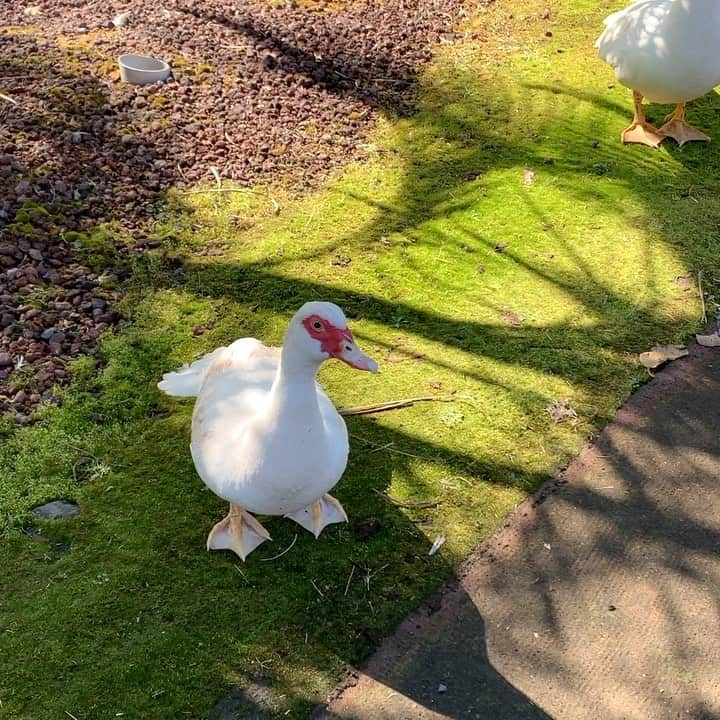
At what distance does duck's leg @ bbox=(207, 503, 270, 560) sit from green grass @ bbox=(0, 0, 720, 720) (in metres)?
0.07

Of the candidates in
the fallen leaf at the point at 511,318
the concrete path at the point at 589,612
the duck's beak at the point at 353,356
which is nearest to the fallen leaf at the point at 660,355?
the concrete path at the point at 589,612

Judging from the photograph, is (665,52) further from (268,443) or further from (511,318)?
(268,443)

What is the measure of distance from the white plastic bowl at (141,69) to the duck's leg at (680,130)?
12.2 feet

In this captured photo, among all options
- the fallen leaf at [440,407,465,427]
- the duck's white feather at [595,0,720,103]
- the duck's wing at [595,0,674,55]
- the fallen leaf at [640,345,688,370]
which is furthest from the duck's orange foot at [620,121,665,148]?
the fallen leaf at [440,407,465,427]

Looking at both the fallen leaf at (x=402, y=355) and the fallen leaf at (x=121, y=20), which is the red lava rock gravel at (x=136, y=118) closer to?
the fallen leaf at (x=121, y=20)

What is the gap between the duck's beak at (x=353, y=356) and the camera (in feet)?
9.54

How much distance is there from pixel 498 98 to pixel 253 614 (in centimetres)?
492

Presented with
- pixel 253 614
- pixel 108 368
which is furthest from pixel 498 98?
pixel 253 614

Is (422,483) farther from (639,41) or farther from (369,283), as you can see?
(639,41)

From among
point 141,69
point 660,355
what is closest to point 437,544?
point 660,355

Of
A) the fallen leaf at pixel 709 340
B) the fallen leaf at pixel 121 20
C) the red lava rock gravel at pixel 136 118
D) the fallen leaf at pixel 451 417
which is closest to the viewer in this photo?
the fallen leaf at pixel 451 417

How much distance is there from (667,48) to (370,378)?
3.25 m

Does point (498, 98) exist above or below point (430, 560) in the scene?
above

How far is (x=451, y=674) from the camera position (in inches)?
118
